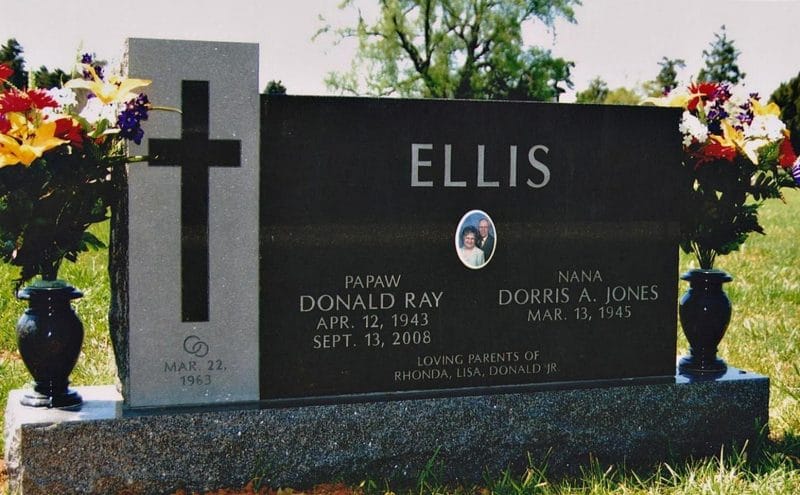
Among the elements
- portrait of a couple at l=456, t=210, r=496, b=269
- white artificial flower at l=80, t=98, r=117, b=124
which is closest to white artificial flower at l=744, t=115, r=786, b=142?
portrait of a couple at l=456, t=210, r=496, b=269

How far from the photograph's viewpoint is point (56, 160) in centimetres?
371

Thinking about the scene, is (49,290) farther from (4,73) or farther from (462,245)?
(462,245)

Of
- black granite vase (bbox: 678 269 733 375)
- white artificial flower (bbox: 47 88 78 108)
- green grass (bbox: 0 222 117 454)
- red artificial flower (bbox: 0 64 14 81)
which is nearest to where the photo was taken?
white artificial flower (bbox: 47 88 78 108)

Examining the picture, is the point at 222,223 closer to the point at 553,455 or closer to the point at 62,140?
the point at 62,140

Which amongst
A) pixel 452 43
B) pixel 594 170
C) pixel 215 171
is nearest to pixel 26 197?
pixel 215 171

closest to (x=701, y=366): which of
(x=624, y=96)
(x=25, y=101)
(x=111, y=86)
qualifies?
(x=111, y=86)

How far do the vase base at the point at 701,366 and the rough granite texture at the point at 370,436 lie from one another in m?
0.08

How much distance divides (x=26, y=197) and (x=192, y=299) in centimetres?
72

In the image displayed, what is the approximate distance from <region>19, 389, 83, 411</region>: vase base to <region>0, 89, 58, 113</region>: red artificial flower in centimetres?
109

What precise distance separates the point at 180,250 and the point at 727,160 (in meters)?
2.50

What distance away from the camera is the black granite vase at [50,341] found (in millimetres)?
3801

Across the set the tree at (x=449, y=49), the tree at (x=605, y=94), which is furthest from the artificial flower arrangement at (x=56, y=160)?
the tree at (x=605, y=94)

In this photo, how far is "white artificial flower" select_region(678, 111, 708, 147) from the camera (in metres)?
4.59

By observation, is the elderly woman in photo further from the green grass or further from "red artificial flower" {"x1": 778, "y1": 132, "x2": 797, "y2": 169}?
the green grass
